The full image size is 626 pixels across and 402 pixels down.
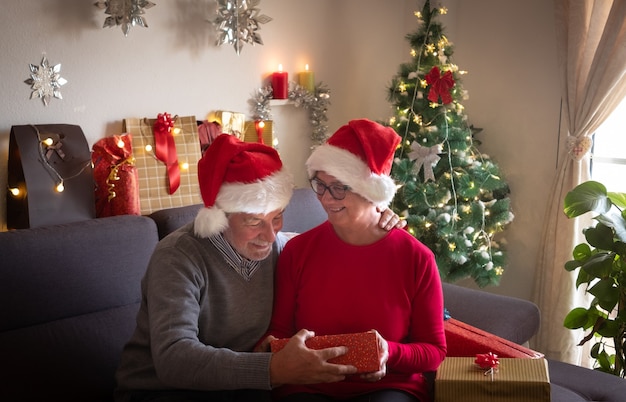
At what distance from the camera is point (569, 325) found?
3.07m

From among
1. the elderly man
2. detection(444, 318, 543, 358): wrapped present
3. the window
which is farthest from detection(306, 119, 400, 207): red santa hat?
the window

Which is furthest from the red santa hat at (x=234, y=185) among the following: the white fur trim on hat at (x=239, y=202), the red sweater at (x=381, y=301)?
the red sweater at (x=381, y=301)

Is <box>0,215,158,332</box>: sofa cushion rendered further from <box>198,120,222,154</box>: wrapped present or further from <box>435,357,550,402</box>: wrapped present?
<box>435,357,550,402</box>: wrapped present

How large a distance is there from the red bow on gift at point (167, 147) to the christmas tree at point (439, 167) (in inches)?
45.8

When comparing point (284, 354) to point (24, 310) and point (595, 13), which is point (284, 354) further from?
point (595, 13)

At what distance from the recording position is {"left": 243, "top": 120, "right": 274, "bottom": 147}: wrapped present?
3666 millimetres

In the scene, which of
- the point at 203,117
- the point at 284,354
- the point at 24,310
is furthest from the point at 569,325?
the point at 24,310

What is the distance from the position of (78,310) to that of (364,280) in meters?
0.99

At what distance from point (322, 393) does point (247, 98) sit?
2.09 meters

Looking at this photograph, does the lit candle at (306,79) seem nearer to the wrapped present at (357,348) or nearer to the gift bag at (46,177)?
the gift bag at (46,177)

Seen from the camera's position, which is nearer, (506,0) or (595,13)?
(595,13)

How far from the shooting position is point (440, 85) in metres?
3.56

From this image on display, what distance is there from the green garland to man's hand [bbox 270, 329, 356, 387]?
2179 mm

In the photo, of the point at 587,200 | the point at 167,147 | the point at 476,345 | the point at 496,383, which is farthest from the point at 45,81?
the point at 587,200
